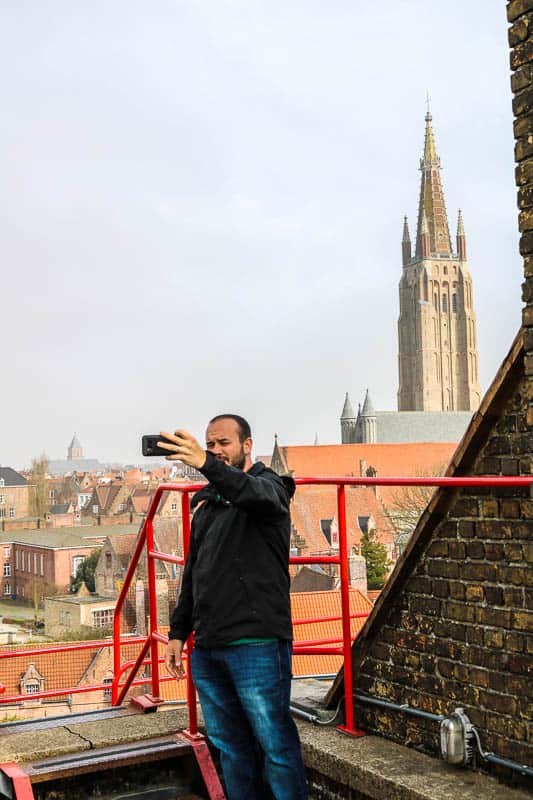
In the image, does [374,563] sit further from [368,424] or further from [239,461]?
[239,461]

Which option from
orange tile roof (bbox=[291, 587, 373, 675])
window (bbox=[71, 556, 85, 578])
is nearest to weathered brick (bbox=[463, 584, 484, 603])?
orange tile roof (bbox=[291, 587, 373, 675])

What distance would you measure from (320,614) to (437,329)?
9936 cm

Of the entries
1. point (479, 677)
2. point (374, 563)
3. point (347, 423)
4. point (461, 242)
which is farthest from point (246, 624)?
point (461, 242)

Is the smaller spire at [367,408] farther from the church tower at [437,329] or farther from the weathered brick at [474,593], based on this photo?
the weathered brick at [474,593]

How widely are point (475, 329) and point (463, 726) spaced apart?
118 m

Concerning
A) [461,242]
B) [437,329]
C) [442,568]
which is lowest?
[442,568]

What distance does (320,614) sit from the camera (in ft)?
64.2

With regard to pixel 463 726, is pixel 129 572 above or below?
above

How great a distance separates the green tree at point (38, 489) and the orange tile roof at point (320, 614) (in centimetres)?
9560

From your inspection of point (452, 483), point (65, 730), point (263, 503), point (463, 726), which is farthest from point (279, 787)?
point (65, 730)

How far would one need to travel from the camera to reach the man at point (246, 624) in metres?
2.94

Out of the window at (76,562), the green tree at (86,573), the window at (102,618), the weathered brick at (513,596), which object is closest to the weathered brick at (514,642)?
the weathered brick at (513,596)

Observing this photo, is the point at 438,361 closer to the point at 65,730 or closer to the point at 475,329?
the point at 475,329

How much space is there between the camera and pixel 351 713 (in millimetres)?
3881
